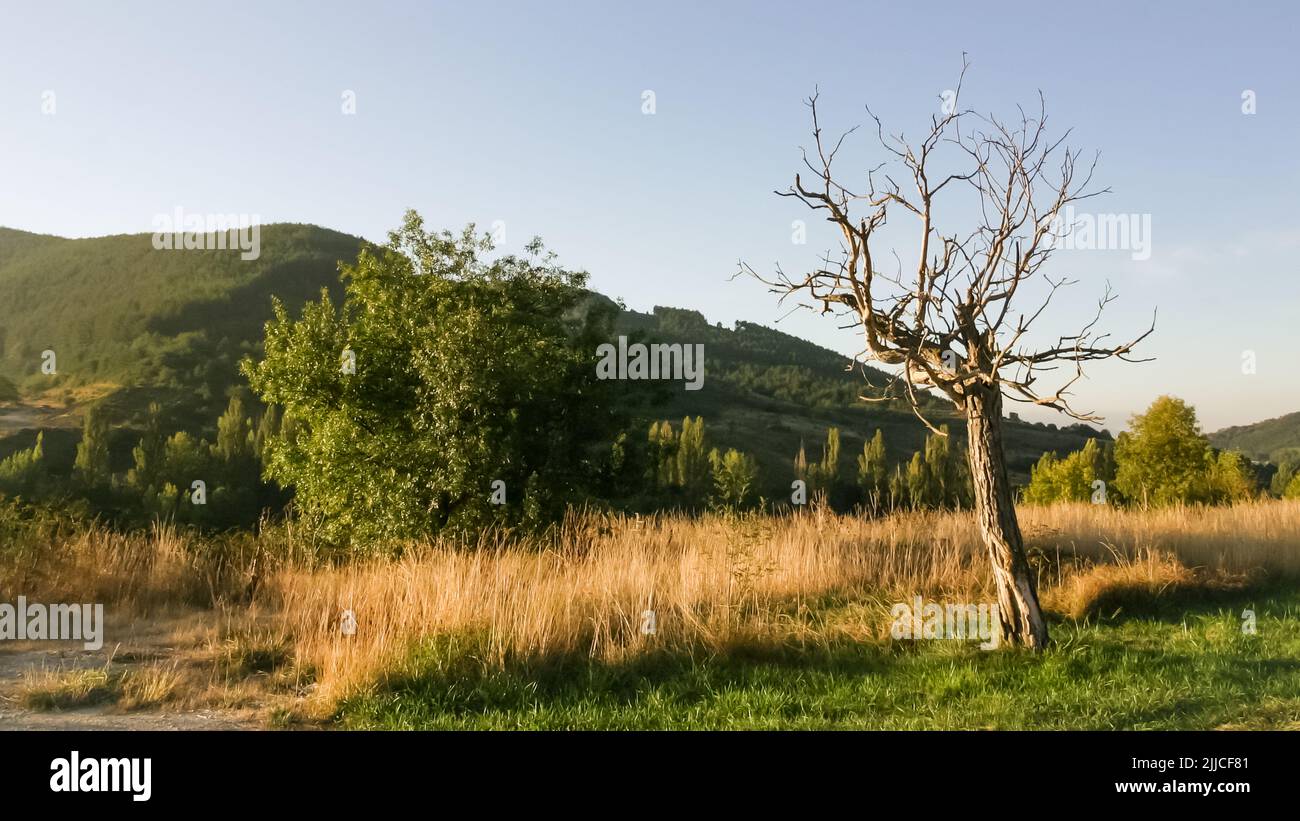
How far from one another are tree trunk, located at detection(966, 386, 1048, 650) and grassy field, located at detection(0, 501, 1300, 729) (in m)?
0.36

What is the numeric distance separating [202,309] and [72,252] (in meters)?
47.6

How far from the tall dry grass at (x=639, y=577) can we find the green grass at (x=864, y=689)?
0.97ft

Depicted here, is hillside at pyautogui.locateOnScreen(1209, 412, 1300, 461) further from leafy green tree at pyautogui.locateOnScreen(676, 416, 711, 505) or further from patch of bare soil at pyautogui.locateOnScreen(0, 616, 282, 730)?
patch of bare soil at pyautogui.locateOnScreen(0, 616, 282, 730)

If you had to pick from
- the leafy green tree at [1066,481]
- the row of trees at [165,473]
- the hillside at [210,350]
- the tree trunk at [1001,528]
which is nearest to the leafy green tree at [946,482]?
the tree trunk at [1001,528]

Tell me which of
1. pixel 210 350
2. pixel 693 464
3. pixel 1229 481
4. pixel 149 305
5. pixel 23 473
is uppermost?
pixel 149 305

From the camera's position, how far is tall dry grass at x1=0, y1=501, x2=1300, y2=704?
26.6 ft

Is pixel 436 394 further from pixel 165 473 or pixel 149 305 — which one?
pixel 149 305

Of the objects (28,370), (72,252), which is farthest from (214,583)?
(72,252)

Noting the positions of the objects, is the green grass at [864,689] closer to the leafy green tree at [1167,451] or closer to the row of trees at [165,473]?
the leafy green tree at [1167,451]

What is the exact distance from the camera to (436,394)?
1584cm

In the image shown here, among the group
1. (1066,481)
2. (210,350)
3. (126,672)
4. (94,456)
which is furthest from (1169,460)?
(210,350)

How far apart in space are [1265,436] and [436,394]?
126790mm

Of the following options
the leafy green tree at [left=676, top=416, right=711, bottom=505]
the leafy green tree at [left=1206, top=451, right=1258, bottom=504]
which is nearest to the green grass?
the leafy green tree at [left=1206, top=451, right=1258, bottom=504]
